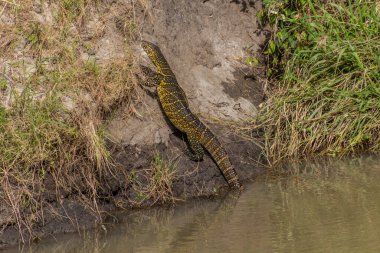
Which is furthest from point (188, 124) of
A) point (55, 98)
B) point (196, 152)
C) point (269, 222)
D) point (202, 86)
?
point (269, 222)

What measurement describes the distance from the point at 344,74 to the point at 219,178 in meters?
2.24

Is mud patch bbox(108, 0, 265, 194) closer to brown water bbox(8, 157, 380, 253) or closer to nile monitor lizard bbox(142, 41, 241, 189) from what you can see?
nile monitor lizard bbox(142, 41, 241, 189)

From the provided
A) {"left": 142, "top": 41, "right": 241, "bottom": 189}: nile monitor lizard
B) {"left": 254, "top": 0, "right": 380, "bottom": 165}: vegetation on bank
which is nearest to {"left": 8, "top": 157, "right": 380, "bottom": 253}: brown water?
{"left": 142, "top": 41, "right": 241, "bottom": 189}: nile monitor lizard

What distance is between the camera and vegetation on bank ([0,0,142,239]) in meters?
8.66

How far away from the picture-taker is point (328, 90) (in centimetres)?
1067

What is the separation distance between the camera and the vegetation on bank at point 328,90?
1044 centimetres

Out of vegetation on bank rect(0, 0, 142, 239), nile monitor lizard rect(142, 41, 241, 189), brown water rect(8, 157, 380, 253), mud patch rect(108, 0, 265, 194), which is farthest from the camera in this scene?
nile monitor lizard rect(142, 41, 241, 189)

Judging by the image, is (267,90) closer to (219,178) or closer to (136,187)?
(219,178)

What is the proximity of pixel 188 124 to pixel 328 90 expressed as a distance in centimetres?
204

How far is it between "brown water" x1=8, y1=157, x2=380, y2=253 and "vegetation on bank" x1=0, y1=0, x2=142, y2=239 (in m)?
0.61

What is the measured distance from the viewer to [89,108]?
9.32 meters

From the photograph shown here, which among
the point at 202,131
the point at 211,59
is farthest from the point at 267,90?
the point at 202,131

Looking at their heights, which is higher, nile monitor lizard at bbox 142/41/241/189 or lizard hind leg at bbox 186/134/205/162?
nile monitor lizard at bbox 142/41/241/189

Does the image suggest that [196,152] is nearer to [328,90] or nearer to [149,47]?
[149,47]
